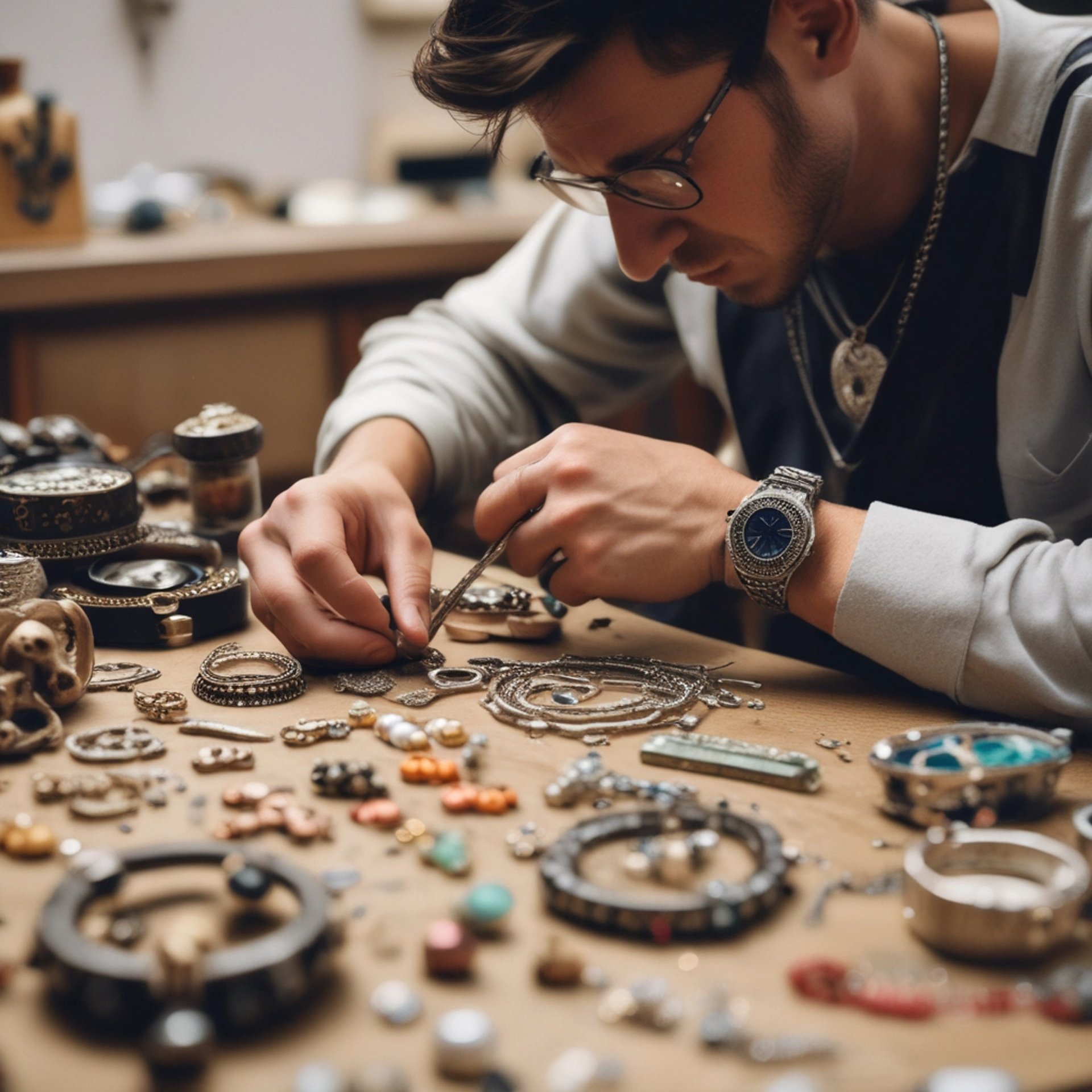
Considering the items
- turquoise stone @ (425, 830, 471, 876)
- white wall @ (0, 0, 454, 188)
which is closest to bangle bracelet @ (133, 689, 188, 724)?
turquoise stone @ (425, 830, 471, 876)

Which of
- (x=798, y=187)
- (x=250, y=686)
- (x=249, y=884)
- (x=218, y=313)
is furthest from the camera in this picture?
(x=218, y=313)

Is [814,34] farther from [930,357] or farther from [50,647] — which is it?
[50,647]

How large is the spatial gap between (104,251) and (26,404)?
1.24 ft

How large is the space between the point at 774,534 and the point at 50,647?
0.67 m

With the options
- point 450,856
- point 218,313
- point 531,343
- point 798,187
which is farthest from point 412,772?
point 218,313

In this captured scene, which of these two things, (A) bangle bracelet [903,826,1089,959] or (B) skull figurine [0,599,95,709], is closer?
(A) bangle bracelet [903,826,1089,959]

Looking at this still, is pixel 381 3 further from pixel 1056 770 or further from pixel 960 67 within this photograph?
pixel 1056 770

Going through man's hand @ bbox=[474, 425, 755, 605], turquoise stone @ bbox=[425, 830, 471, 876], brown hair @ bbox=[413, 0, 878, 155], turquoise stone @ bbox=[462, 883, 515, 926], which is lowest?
turquoise stone @ bbox=[425, 830, 471, 876]

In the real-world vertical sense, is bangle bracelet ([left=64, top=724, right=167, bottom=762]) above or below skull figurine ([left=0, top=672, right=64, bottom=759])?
below

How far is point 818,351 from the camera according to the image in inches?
67.7

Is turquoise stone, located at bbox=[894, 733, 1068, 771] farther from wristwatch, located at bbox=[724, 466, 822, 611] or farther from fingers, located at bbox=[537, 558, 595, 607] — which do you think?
fingers, located at bbox=[537, 558, 595, 607]

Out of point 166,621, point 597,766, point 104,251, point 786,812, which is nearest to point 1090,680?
point 786,812

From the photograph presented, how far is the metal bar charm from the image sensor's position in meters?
1.00

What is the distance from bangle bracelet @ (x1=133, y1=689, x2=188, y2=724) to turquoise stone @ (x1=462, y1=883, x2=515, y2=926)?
440 mm
